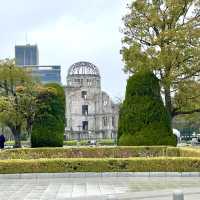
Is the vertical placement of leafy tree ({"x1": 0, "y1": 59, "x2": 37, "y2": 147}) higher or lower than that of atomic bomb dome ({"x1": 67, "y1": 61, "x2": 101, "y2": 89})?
lower

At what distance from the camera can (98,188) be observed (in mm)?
17062

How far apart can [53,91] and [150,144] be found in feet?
37.1

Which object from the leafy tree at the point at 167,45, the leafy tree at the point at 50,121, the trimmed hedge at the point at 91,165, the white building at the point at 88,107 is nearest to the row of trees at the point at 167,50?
the leafy tree at the point at 167,45

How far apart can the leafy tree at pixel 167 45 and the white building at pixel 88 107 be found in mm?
50133

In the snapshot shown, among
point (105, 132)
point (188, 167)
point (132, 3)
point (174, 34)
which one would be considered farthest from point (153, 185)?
point (105, 132)

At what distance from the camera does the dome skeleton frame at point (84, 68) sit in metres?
91.4

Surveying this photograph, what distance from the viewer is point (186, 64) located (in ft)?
116

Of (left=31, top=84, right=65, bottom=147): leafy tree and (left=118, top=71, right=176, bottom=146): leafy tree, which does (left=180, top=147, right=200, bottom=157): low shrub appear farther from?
(left=31, top=84, right=65, bottom=147): leafy tree

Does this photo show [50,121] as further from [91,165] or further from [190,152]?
[91,165]

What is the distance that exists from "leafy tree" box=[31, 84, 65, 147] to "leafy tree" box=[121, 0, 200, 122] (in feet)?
16.9

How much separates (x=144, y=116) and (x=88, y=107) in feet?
197

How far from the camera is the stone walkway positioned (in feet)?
48.6

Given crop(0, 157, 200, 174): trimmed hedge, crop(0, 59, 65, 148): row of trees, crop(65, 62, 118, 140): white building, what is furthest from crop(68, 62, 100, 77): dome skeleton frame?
crop(0, 157, 200, 174): trimmed hedge

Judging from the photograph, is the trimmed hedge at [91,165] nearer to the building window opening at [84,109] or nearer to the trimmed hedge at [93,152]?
the trimmed hedge at [93,152]
